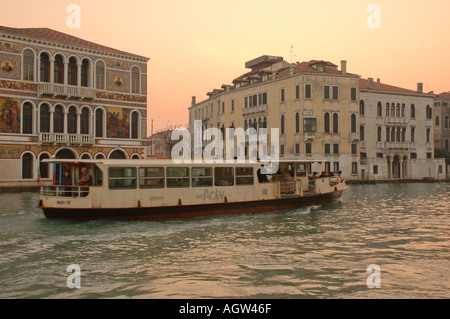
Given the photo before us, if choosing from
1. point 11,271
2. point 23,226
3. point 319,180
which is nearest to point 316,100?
point 319,180

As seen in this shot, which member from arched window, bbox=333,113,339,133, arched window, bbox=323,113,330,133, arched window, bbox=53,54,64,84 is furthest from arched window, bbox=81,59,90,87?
arched window, bbox=333,113,339,133

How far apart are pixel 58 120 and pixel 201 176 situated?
1689cm

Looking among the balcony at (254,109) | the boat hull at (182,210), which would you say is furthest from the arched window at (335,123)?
the boat hull at (182,210)

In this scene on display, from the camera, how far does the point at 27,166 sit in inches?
1093

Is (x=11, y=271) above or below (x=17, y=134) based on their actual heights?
below

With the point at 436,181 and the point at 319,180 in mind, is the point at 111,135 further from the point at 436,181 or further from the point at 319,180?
the point at 436,181

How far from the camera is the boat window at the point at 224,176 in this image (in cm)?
1575

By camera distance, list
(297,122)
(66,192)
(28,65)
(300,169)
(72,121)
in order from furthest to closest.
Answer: (297,122) → (72,121) → (28,65) → (300,169) → (66,192)

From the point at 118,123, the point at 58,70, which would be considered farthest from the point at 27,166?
the point at 118,123

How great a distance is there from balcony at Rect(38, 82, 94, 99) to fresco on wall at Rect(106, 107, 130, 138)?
192 centimetres

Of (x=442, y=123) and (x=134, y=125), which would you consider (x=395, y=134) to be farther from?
(x=134, y=125)

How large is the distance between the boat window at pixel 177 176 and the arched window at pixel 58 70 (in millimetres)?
17315
